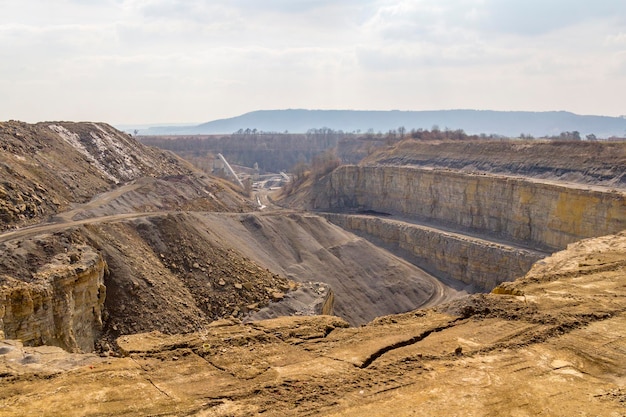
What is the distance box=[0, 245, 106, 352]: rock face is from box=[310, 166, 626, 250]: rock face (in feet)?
106

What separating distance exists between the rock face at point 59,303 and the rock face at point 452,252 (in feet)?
98.2

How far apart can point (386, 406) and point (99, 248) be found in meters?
16.1

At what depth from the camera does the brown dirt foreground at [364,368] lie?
7699mm

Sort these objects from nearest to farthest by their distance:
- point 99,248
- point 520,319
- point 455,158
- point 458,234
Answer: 1. point 520,319
2. point 99,248
3. point 458,234
4. point 455,158

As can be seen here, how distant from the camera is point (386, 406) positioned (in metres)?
7.73

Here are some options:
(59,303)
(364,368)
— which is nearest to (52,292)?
(59,303)

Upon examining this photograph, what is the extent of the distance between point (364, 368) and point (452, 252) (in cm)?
3509

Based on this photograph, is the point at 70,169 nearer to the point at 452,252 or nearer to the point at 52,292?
the point at 52,292

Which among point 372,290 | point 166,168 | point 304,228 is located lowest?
point 372,290

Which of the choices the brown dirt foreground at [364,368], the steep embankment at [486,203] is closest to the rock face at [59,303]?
the brown dirt foreground at [364,368]

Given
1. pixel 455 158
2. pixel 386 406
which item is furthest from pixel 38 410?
pixel 455 158

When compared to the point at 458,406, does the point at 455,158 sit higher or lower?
higher

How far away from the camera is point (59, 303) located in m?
16.1

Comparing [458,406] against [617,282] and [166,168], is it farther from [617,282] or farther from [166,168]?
[166,168]
